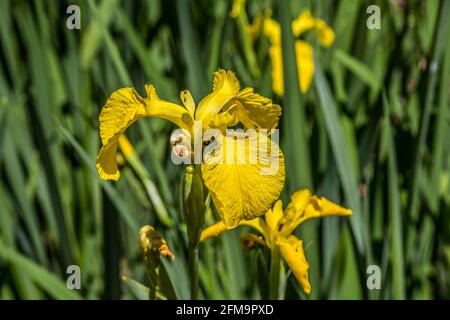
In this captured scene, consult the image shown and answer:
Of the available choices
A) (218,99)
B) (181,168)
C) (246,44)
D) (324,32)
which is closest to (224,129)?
(218,99)

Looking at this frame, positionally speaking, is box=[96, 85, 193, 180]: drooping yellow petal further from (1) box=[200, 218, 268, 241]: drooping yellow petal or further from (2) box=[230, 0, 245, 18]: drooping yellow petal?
(2) box=[230, 0, 245, 18]: drooping yellow petal

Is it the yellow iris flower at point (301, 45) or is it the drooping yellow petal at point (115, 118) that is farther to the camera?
the yellow iris flower at point (301, 45)

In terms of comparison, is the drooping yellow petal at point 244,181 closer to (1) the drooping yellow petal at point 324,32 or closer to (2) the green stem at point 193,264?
(2) the green stem at point 193,264

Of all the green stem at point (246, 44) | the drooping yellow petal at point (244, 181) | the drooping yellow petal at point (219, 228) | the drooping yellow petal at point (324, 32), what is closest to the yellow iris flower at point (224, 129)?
the drooping yellow petal at point (244, 181)

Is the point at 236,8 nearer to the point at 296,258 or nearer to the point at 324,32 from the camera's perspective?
the point at 324,32

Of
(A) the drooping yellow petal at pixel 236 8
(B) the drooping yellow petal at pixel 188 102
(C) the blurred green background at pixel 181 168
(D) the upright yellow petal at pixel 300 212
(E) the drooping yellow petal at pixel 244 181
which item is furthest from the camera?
(A) the drooping yellow petal at pixel 236 8

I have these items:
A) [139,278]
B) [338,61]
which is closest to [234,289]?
[139,278]
